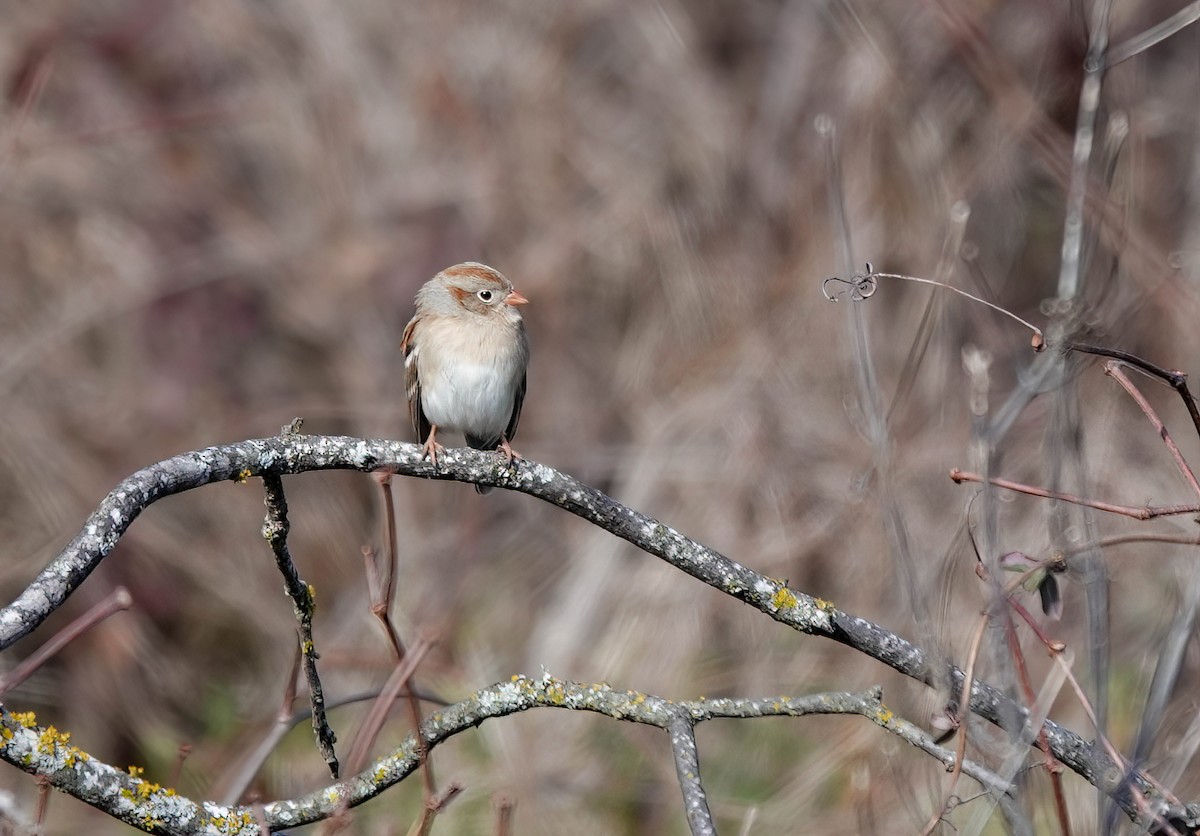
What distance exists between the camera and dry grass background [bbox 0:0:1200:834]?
5.52 m

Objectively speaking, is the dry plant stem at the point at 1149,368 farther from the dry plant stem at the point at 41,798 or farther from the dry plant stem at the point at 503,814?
the dry plant stem at the point at 41,798

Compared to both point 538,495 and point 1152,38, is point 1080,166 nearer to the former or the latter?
point 1152,38

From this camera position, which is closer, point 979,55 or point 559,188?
point 979,55

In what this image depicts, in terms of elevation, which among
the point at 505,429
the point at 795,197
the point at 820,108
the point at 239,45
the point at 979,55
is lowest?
the point at 505,429

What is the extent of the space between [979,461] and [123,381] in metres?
5.95

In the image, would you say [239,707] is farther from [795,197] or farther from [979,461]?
[979,461]

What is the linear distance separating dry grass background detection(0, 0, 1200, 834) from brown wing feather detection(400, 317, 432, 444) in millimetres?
1691

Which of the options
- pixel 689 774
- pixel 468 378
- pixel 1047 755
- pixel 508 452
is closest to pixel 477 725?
pixel 689 774

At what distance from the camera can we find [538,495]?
215 centimetres

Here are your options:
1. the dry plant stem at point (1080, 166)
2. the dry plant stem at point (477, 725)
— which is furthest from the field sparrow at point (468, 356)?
the dry plant stem at point (1080, 166)

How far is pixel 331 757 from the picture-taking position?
200 centimetres

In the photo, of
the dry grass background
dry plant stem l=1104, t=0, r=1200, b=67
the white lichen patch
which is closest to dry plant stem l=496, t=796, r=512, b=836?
the white lichen patch

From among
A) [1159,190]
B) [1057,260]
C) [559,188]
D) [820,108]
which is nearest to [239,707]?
[559,188]

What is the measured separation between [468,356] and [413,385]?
11.5 inches
